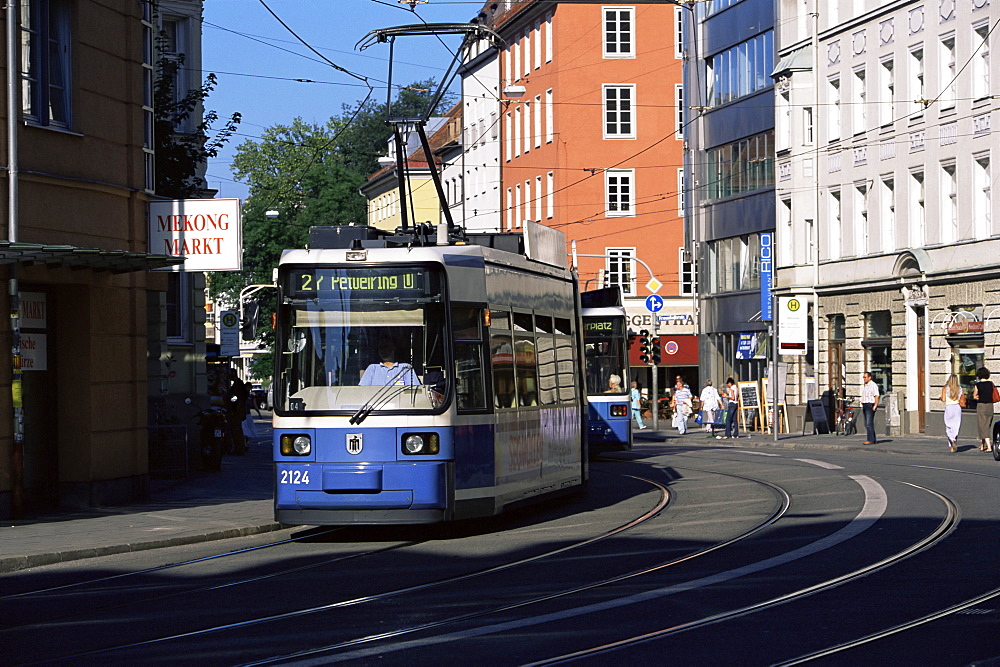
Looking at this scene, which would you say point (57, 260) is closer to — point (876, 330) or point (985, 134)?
point (985, 134)

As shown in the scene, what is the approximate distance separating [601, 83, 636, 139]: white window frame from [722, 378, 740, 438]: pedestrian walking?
1120 inches

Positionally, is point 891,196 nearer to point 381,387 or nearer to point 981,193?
point 981,193

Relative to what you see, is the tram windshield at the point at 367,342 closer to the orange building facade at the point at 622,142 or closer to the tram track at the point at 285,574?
the tram track at the point at 285,574

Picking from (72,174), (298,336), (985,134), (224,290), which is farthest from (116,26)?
(224,290)

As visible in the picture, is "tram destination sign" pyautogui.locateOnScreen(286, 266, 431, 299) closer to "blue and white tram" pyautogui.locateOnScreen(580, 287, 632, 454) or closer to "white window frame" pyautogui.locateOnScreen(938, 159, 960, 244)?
"blue and white tram" pyautogui.locateOnScreen(580, 287, 632, 454)

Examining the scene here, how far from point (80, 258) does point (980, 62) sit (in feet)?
97.0

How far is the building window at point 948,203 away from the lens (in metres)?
42.6

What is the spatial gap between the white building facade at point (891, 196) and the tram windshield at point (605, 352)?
461 inches

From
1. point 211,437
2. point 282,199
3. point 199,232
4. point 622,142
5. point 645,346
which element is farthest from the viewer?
point 282,199

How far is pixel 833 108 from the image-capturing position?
49.9 meters

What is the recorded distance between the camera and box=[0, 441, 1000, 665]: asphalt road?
9422mm

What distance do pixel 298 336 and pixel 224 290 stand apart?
61.2 m

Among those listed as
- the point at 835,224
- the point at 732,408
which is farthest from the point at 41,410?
the point at 835,224

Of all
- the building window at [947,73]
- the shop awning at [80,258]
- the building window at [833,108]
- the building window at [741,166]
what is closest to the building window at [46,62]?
the shop awning at [80,258]
